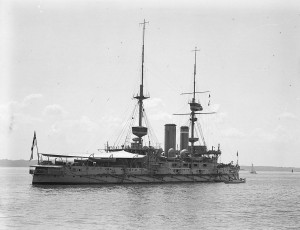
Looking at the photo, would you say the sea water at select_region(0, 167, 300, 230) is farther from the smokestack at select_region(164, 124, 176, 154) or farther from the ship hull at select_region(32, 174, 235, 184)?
the smokestack at select_region(164, 124, 176, 154)

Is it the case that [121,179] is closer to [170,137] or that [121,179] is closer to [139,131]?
[139,131]

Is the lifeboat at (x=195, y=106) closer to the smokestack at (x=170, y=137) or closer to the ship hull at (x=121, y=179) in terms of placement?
the smokestack at (x=170, y=137)

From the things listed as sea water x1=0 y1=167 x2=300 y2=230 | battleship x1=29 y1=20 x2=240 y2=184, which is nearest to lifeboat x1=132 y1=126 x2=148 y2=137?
battleship x1=29 y1=20 x2=240 y2=184

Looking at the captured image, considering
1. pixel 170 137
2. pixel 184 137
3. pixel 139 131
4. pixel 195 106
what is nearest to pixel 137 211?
pixel 139 131

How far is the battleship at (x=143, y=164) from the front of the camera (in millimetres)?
70250

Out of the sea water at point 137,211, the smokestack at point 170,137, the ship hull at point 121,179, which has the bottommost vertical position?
the sea water at point 137,211

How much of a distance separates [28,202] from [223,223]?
21.3 metres

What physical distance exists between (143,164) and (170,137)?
13.1 metres

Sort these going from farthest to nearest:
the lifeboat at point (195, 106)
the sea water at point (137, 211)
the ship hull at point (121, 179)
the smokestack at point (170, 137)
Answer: the lifeboat at point (195, 106), the smokestack at point (170, 137), the ship hull at point (121, 179), the sea water at point (137, 211)

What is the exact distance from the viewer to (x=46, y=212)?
42531 millimetres

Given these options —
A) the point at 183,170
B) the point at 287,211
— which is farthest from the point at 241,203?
the point at 183,170

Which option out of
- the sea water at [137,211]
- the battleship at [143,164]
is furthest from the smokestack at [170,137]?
the sea water at [137,211]

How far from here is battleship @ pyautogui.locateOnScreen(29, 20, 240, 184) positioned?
7025 centimetres

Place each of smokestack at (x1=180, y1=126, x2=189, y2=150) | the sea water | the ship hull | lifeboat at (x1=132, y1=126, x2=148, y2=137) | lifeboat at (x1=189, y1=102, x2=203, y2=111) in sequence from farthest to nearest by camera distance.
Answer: lifeboat at (x1=189, y1=102, x2=203, y2=111) < smokestack at (x1=180, y1=126, x2=189, y2=150) < lifeboat at (x1=132, y1=126, x2=148, y2=137) < the ship hull < the sea water
